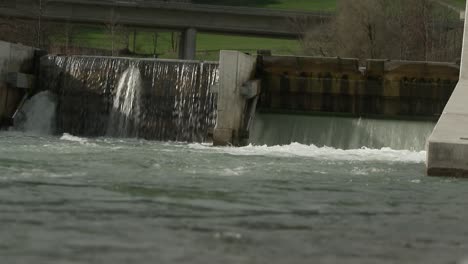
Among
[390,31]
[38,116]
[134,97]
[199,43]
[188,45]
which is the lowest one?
[38,116]

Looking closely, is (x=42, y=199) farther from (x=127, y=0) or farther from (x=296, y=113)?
(x=127, y=0)

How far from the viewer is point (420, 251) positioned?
10.1 m

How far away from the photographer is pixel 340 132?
27.6 meters

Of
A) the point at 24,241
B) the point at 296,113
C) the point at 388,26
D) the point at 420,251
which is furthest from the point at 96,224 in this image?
the point at 388,26

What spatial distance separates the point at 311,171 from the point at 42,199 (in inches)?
254

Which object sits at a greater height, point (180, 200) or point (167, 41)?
point (167, 41)

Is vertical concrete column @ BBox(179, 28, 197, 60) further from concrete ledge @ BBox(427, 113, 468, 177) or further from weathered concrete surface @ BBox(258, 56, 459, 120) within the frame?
concrete ledge @ BBox(427, 113, 468, 177)

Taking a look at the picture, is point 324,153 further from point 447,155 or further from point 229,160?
point 447,155

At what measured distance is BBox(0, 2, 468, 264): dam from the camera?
10234 mm

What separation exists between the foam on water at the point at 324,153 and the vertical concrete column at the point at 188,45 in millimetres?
37670

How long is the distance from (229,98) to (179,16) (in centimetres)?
4102

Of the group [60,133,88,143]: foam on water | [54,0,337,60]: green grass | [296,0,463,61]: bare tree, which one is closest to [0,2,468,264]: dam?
[60,133,88,143]: foam on water

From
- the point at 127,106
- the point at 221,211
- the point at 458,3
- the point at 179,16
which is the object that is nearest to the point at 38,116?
the point at 127,106

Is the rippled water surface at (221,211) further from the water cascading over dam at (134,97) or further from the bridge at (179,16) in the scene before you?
the bridge at (179,16)
